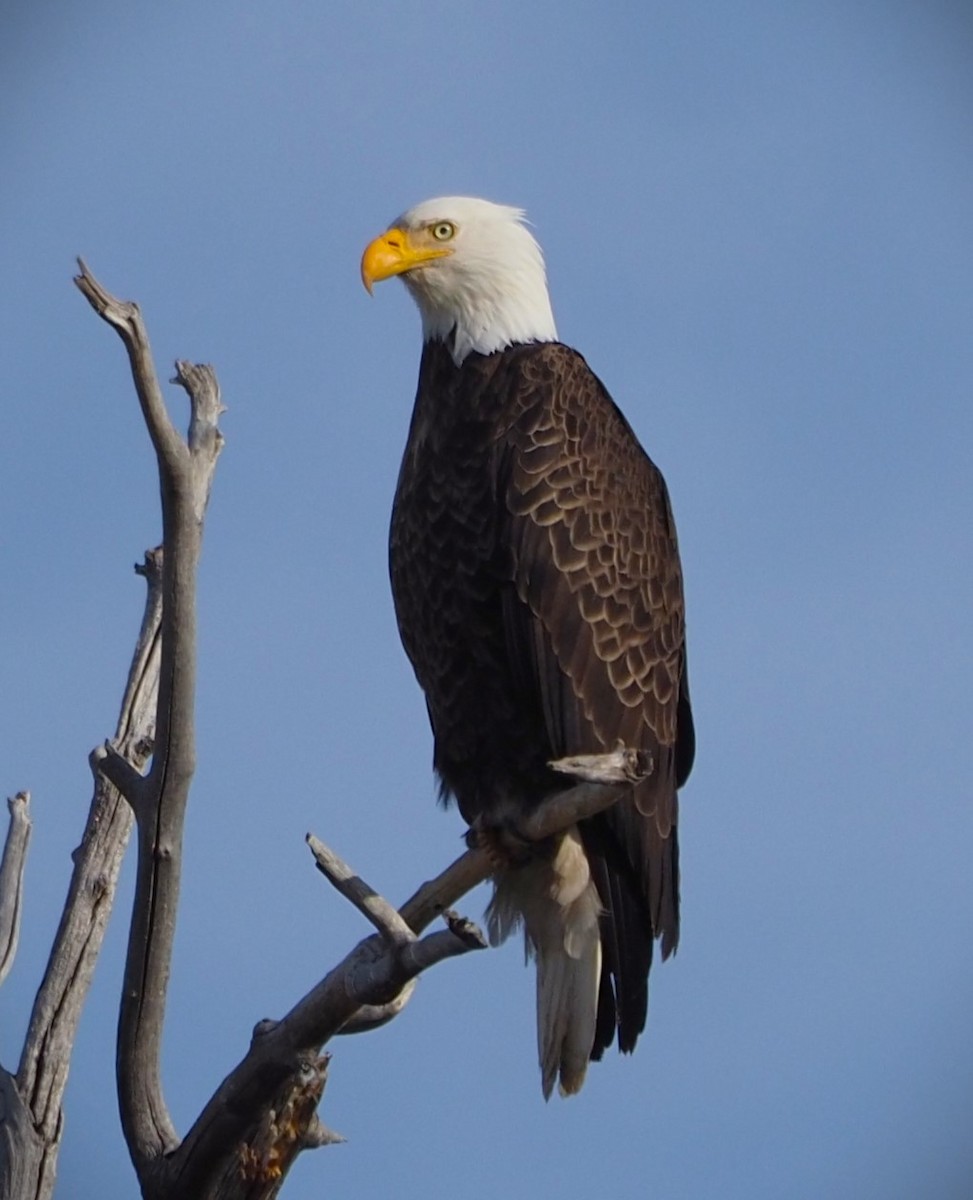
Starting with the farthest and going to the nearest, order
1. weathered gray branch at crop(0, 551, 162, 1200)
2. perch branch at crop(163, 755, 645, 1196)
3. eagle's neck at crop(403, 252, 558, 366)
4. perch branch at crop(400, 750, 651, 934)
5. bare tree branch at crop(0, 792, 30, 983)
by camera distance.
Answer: eagle's neck at crop(403, 252, 558, 366) < bare tree branch at crop(0, 792, 30, 983) < weathered gray branch at crop(0, 551, 162, 1200) < perch branch at crop(163, 755, 645, 1196) < perch branch at crop(400, 750, 651, 934)

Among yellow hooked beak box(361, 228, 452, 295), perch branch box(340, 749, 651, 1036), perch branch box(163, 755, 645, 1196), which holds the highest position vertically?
yellow hooked beak box(361, 228, 452, 295)

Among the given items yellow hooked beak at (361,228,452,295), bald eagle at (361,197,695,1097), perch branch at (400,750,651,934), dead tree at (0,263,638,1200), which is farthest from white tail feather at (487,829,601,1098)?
yellow hooked beak at (361,228,452,295)

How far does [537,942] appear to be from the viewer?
5.52 metres

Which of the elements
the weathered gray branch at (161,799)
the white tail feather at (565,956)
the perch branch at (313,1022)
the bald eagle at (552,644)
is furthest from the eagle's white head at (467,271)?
the perch branch at (313,1022)

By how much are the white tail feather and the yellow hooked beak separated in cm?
196

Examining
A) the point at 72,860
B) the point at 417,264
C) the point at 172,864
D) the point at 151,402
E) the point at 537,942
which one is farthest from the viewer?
the point at 417,264

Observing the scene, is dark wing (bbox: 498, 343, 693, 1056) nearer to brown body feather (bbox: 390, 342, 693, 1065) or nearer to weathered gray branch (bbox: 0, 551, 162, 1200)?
brown body feather (bbox: 390, 342, 693, 1065)

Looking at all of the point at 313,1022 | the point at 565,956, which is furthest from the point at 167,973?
the point at 565,956

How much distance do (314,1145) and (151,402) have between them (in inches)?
71.2

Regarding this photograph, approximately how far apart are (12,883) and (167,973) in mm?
971

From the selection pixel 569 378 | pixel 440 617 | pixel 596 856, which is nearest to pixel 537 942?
pixel 596 856

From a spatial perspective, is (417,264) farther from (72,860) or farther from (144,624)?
(72,860)

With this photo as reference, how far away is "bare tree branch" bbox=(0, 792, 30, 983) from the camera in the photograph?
515 cm

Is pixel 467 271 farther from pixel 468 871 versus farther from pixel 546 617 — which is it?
pixel 468 871
